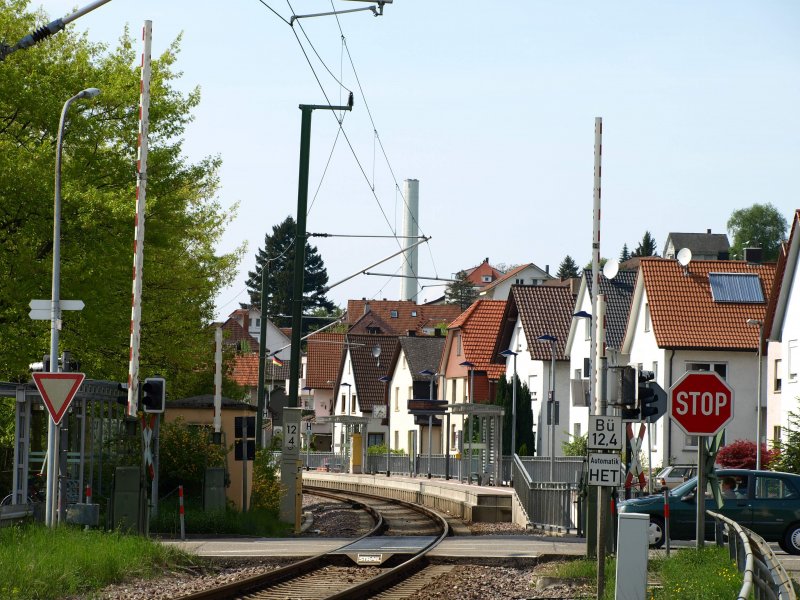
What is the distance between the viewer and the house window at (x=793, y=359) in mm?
46625

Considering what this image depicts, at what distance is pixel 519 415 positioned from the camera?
211 ft

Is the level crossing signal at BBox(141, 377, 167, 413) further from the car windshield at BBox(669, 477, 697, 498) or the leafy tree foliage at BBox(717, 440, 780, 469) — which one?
the leafy tree foliage at BBox(717, 440, 780, 469)

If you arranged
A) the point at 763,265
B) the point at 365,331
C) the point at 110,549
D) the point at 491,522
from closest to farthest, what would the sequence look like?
the point at 110,549, the point at 491,522, the point at 763,265, the point at 365,331

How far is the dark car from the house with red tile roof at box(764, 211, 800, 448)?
66.6 ft

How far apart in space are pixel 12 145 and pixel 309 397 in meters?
97.2

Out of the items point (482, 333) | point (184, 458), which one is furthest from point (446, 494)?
point (482, 333)

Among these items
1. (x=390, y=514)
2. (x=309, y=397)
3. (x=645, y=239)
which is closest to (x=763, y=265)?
(x=390, y=514)

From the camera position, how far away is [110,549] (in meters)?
19.0

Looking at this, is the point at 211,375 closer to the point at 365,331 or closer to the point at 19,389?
the point at 19,389

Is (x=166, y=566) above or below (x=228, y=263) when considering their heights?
below

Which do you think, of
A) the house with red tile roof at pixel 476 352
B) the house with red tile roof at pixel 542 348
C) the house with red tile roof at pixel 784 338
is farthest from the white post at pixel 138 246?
the house with red tile roof at pixel 476 352

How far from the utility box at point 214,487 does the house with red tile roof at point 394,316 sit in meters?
111

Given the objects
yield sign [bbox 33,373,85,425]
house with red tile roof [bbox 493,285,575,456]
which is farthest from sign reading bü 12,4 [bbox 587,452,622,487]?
house with red tile roof [bbox 493,285,575,456]

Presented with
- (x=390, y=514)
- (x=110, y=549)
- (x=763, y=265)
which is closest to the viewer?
(x=110, y=549)
